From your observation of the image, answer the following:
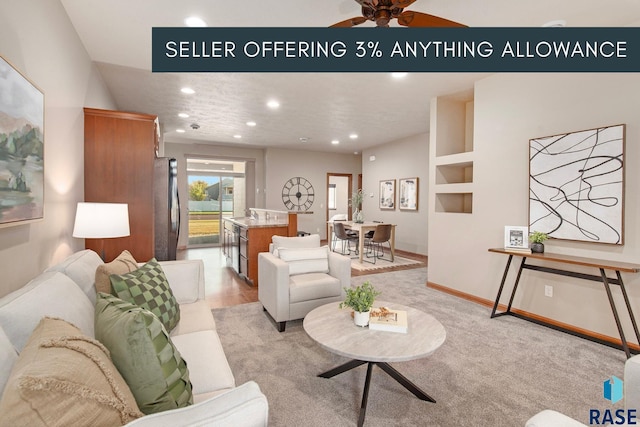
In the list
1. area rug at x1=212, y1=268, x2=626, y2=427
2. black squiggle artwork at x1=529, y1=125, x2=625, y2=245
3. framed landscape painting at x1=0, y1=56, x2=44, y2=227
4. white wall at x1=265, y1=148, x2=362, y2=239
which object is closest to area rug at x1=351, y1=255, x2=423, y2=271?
area rug at x1=212, y1=268, x2=626, y2=427

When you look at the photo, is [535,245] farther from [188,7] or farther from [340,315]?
[188,7]

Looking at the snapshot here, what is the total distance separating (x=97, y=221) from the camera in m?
2.23

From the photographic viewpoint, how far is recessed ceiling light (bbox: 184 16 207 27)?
2.53 metres

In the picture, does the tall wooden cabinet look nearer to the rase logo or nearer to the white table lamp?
the white table lamp

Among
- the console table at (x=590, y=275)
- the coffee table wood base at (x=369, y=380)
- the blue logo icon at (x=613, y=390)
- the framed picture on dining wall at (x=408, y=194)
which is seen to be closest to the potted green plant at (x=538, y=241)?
the console table at (x=590, y=275)

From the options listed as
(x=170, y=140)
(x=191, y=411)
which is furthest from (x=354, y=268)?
(x=170, y=140)

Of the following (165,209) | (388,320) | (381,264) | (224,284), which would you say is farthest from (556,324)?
(165,209)

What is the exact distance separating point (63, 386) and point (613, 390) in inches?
114

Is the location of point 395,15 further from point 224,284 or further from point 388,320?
point 224,284

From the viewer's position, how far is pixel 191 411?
80 centimetres

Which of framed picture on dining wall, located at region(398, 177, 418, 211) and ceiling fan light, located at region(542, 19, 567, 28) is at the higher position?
ceiling fan light, located at region(542, 19, 567, 28)

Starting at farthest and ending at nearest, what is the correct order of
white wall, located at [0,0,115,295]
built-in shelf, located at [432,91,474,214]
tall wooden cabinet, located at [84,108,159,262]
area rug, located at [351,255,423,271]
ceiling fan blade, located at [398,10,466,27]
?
1. area rug, located at [351,255,423,271]
2. built-in shelf, located at [432,91,474,214]
3. tall wooden cabinet, located at [84,108,159,262]
4. ceiling fan blade, located at [398,10,466,27]
5. white wall, located at [0,0,115,295]

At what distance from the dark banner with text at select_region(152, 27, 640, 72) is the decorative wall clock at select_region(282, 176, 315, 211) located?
595 centimetres

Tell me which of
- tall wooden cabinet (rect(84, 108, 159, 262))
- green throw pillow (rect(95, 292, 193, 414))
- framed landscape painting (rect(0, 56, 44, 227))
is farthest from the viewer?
tall wooden cabinet (rect(84, 108, 159, 262))
